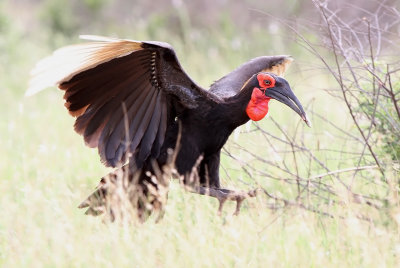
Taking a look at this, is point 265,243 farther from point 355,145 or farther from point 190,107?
point 355,145

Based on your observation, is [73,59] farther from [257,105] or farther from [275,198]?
[275,198]

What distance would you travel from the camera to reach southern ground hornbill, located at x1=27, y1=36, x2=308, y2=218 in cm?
388

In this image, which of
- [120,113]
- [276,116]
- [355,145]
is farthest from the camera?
[276,116]

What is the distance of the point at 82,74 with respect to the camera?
12.4 feet

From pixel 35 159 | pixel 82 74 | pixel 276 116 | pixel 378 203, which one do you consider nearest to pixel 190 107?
pixel 82 74

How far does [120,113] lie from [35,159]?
1.63 m

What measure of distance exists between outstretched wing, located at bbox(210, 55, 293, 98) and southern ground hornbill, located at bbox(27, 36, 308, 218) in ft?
0.88

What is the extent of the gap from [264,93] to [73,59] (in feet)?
3.69

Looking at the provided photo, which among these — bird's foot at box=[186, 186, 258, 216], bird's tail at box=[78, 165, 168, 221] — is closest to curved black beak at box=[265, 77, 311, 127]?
bird's foot at box=[186, 186, 258, 216]

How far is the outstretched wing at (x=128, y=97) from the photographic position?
377 cm

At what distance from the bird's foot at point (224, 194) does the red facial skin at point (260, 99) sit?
42 centimetres

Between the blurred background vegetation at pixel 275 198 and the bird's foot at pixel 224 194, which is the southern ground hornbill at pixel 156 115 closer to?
the bird's foot at pixel 224 194

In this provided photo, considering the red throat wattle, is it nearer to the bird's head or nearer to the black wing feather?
the bird's head

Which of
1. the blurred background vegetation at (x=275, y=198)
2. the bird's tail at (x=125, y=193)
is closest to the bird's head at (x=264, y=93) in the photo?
the blurred background vegetation at (x=275, y=198)
